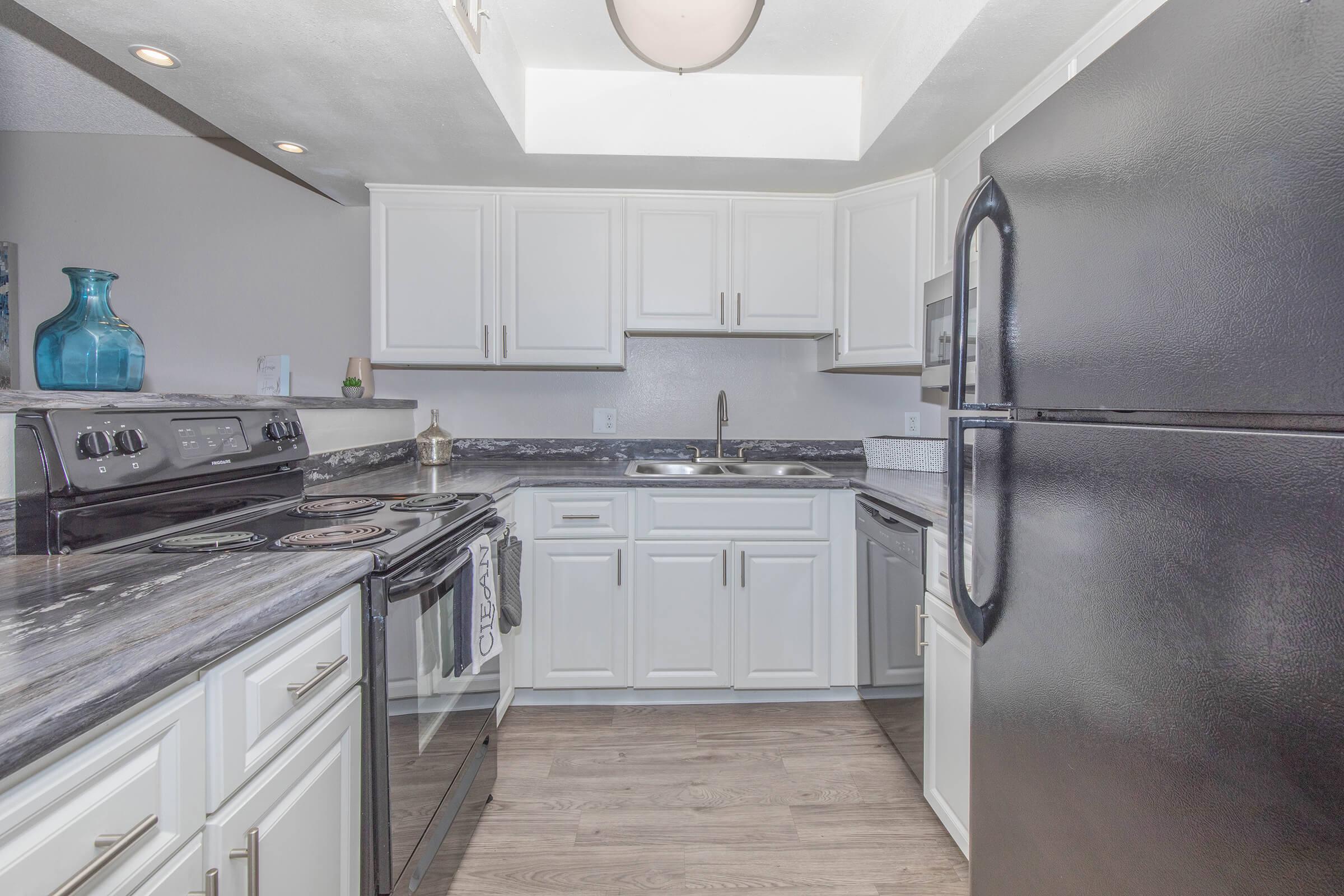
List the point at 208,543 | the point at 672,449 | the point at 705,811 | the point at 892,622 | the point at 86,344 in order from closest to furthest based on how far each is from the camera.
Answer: the point at 208,543, the point at 86,344, the point at 705,811, the point at 892,622, the point at 672,449

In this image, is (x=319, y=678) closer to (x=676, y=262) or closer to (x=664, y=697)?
(x=664, y=697)

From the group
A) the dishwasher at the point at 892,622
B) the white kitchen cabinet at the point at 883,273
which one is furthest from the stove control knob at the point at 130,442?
the white kitchen cabinet at the point at 883,273

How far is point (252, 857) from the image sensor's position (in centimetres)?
78

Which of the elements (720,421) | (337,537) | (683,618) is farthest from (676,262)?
(337,537)

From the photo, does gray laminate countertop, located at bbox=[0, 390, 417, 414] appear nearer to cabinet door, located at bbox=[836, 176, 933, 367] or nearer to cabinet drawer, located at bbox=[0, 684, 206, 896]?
cabinet drawer, located at bbox=[0, 684, 206, 896]

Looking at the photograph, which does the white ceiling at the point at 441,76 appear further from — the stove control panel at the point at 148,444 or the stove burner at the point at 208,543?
the stove burner at the point at 208,543

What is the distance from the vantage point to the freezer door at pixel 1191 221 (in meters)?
0.47

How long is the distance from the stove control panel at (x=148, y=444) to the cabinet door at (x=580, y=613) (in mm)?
1010

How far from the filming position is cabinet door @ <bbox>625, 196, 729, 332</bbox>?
106 inches

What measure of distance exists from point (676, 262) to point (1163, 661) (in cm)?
235

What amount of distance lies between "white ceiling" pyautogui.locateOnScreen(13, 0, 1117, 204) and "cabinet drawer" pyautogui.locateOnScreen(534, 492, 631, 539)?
1.25 metres

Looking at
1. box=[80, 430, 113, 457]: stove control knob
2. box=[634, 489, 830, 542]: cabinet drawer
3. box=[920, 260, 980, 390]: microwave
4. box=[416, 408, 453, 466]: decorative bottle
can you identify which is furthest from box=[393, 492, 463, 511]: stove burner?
box=[920, 260, 980, 390]: microwave

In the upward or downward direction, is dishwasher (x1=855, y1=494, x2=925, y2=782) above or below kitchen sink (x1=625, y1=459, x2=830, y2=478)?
below

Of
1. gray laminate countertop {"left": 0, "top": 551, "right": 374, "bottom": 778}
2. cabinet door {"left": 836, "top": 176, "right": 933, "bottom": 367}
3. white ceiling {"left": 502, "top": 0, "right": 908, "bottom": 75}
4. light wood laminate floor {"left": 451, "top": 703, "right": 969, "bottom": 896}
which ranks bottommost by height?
light wood laminate floor {"left": 451, "top": 703, "right": 969, "bottom": 896}
